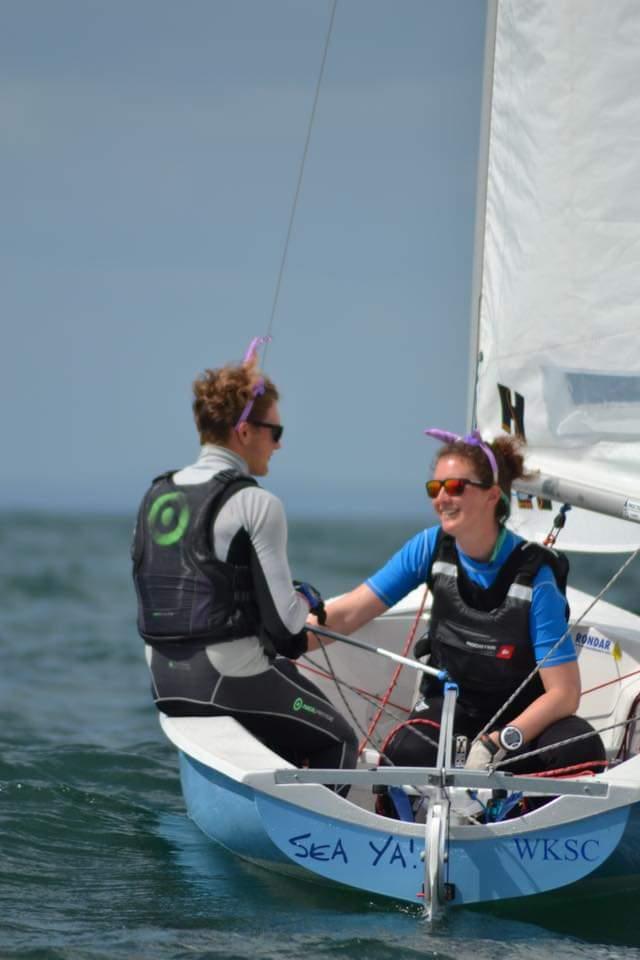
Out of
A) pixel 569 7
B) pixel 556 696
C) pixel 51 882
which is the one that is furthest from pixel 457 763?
pixel 569 7

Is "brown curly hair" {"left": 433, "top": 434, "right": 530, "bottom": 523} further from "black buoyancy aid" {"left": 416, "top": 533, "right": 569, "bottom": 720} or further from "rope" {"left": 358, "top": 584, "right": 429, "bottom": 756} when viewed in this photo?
"rope" {"left": 358, "top": 584, "right": 429, "bottom": 756}

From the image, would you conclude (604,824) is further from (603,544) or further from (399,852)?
(603,544)

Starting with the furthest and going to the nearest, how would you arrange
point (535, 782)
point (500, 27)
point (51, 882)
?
point (500, 27)
point (51, 882)
point (535, 782)

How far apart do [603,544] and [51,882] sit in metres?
2.26

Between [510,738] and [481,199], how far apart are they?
6.42ft

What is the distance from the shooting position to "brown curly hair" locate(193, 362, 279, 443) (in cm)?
364

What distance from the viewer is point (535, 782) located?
3.37m

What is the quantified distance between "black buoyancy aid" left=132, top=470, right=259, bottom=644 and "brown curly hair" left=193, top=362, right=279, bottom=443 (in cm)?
12

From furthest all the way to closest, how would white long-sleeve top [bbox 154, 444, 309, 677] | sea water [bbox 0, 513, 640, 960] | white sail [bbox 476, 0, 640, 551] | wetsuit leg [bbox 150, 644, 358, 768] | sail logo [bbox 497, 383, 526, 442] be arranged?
sail logo [bbox 497, 383, 526, 442], white sail [bbox 476, 0, 640, 551], wetsuit leg [bbox 150, 644, 358, 768], white long-sleeve top [bbox 154, 444, 309, 677], sea water [bbox 0, 513, 640, 960]

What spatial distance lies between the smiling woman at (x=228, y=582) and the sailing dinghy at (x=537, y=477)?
4.8 inches

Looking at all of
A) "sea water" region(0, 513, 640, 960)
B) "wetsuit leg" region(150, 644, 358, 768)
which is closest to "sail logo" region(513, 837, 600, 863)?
"sea water" region(0, 513, 640, 960)

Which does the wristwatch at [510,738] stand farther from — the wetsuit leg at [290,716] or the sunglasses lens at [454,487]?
the sunglasses lens at [454,487]

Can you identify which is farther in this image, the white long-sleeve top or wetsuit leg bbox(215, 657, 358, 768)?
wetsuit leg bbox(215, 657, 358, 768)

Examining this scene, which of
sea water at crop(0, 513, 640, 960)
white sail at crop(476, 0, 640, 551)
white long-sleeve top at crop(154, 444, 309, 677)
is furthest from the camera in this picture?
white sail at crop(476, 0, 640, 551)
